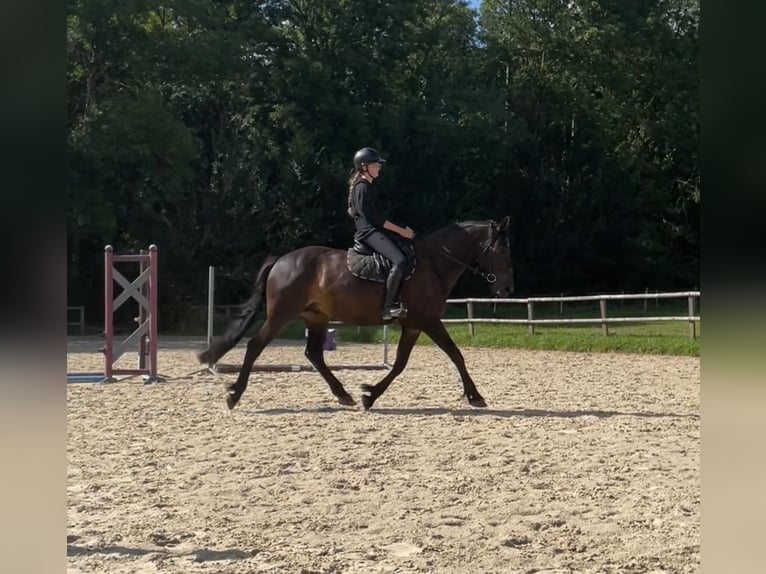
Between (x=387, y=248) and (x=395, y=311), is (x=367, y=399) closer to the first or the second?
(x=395, y=311)

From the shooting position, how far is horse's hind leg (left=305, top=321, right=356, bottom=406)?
830 cm

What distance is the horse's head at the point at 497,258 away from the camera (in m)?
8.11

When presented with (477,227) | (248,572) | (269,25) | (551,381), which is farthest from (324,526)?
(269,25)

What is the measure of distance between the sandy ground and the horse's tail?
0.50 m

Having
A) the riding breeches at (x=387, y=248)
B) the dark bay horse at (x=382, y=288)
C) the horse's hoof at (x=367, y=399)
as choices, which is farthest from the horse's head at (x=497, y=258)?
the horse's hoof at (x=367, y=399)

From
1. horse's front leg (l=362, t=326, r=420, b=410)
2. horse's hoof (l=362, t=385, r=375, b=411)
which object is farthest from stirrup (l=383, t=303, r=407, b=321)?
horse's hoof (l=362, t=385, r=375, b=411)

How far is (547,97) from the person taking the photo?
35.2 metres

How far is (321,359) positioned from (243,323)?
853 millimetres

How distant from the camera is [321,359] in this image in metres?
8.58

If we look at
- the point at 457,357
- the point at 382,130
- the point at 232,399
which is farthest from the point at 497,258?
the point at 382,130

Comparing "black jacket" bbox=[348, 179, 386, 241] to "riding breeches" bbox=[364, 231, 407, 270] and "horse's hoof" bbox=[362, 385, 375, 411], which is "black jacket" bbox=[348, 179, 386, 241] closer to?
"riding breeches" bbox=[364, 231, 407, 270]

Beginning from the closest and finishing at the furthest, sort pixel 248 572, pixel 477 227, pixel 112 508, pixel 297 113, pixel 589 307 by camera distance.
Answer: pixel 248 572 < pixel 112 508 < pixel 477 227 < pixel 589 307 < pixel 297 113
